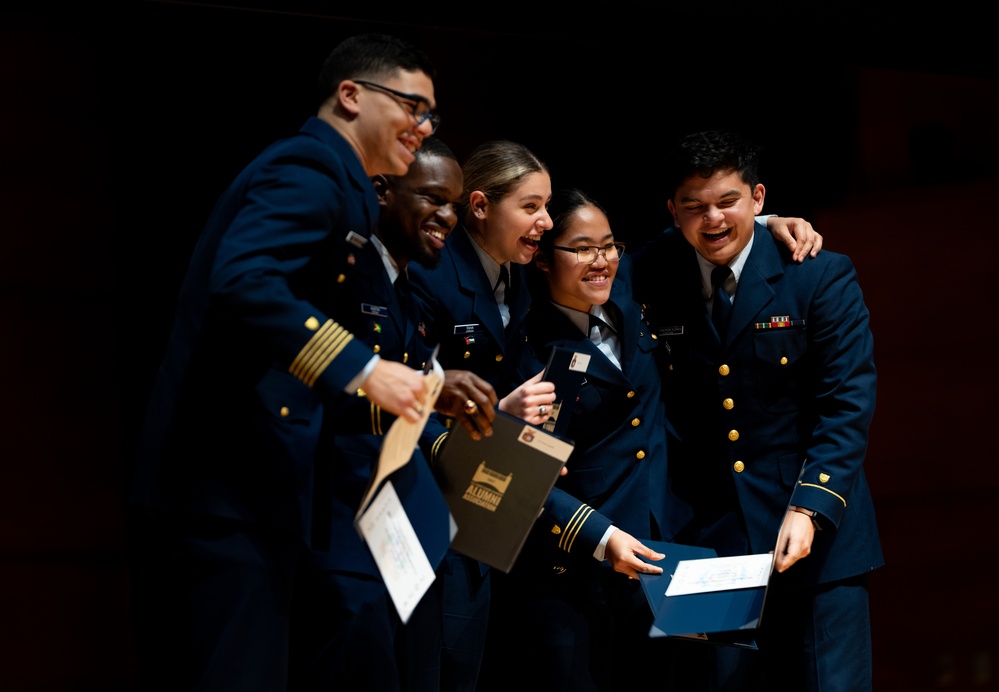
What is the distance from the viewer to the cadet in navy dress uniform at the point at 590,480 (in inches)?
Result: 106

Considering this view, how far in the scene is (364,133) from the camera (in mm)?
2074

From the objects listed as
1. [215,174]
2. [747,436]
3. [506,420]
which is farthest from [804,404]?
[215,174]

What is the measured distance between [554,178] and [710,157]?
717 millimetres

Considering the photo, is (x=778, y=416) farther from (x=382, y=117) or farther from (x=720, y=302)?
(x=382, y=117)

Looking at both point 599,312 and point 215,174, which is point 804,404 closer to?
point 599,312

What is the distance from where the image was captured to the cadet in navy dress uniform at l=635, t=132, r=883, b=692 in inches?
105

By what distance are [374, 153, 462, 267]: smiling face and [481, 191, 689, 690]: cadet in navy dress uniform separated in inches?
17.1

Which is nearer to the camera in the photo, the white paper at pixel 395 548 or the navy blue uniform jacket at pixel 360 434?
the white paper at pixel 395 548

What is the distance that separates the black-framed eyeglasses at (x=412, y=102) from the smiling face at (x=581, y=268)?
820 mm

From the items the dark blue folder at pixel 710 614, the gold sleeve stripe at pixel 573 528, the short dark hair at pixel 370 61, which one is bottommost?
the dark blue folder at pixel 710 614

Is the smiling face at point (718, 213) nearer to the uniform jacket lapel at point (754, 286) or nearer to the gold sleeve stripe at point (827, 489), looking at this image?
the uniform jacket lapel at point (754, 286)

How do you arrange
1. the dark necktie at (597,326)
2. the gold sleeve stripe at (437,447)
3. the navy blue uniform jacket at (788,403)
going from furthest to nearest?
the dark necktie at (597,326), the navy blue uniform jacket at (788,403), the gold sleeve stripe at (437,447)

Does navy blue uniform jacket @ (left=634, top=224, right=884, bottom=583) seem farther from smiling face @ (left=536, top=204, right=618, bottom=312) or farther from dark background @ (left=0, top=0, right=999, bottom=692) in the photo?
dark background @ (left=0, top=0, right=999, bottom=692)

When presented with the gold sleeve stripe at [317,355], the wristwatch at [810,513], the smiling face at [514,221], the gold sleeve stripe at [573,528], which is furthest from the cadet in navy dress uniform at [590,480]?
the gold sleeve stripe at [317,355]
